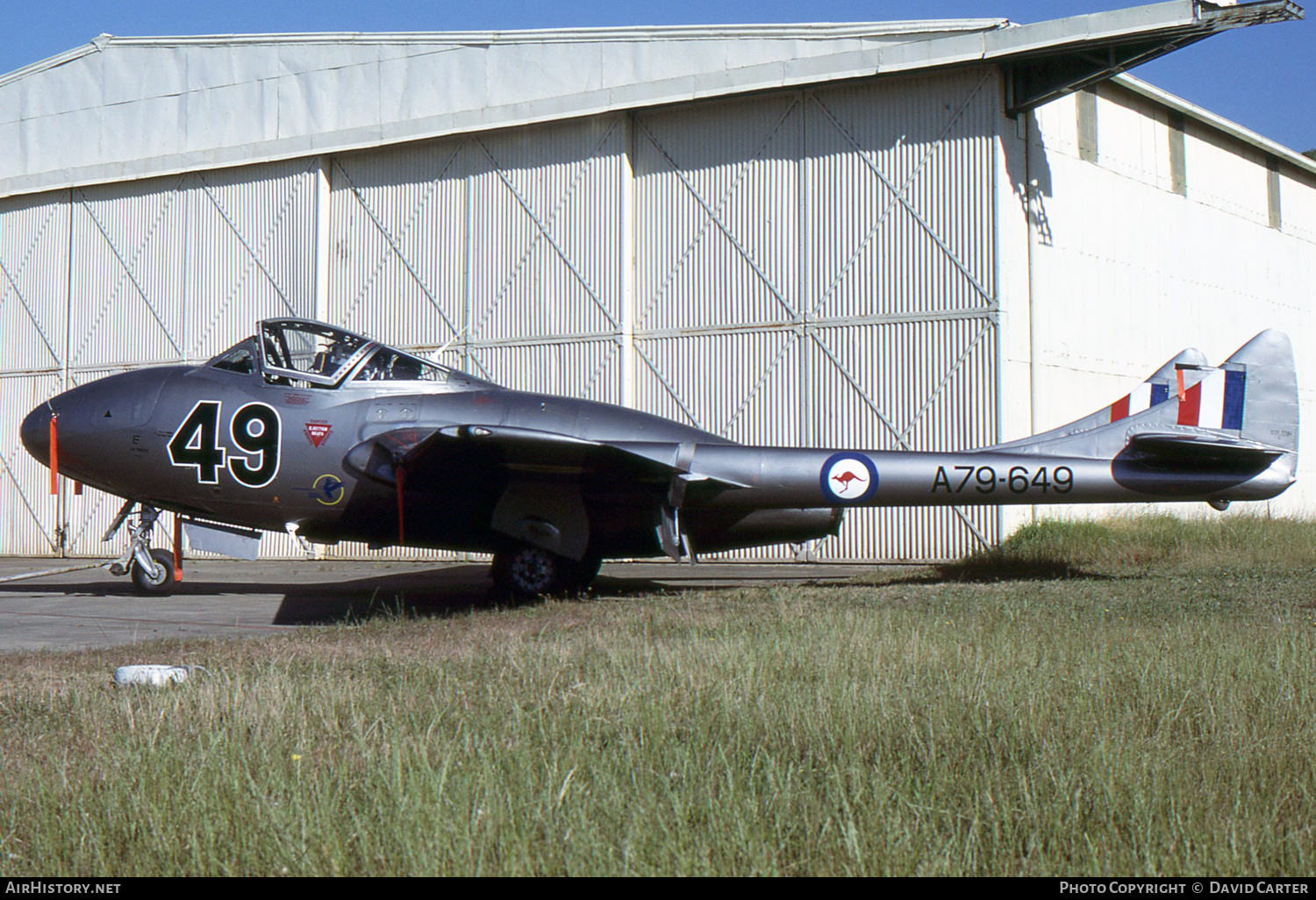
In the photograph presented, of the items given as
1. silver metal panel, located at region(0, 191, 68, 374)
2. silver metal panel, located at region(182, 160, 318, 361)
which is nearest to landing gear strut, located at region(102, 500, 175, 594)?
silver metal panel, located at region(182, 160, 318, 361)

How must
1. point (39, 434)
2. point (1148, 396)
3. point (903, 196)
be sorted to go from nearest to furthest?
1. point (1148, 396)
2. point (39, 434)
3. point (903, 196)

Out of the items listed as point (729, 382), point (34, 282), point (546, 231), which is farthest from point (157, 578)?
point (34, 282)

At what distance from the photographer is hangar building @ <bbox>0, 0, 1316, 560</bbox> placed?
53.0 feet

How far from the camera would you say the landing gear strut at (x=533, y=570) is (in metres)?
10.5

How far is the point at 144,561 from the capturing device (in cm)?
1192

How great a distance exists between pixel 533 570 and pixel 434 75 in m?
13.4

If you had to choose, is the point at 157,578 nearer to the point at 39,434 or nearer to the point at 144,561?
the point at 144,561

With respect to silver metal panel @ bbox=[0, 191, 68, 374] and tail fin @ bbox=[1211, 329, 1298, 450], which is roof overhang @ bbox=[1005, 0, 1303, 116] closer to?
tail fin @ bbox=[1211, 329, 1298, 450]

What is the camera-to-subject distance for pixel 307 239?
21.3m

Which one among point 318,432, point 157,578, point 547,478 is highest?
point 318,432

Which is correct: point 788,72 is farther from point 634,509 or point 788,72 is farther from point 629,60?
point 634,509

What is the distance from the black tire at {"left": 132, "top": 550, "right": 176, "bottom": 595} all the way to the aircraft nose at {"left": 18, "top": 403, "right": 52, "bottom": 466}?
1569mm

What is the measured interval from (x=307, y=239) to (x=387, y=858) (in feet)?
66.5

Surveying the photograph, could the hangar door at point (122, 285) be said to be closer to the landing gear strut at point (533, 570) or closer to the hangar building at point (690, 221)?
the hangar building at point (690, 221)
